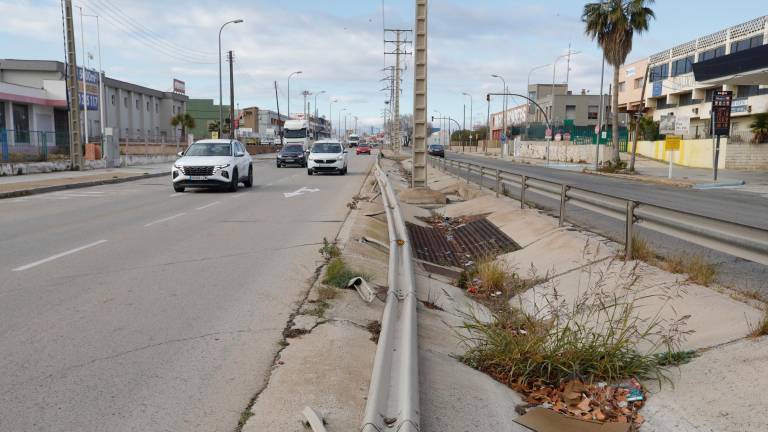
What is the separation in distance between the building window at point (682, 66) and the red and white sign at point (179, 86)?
60.2m

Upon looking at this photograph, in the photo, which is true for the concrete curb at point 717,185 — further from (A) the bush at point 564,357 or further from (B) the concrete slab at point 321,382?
(B) the concrete slab at point 321,382

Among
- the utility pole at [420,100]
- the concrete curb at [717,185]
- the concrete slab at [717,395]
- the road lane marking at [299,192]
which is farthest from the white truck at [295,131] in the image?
the concrete slab at [717,395]

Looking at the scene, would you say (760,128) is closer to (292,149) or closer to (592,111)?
(292,149)

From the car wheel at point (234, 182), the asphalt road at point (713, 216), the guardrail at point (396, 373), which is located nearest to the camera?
the guardrail at point (396, 373)

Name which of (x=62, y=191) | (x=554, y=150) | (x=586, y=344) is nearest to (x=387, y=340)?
(x=586, y=344)

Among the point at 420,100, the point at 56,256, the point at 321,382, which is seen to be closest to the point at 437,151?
the point at 420,100

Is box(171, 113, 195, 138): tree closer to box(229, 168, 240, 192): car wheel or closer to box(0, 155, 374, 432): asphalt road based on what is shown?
box(229, 168, 240, 192): car wheel

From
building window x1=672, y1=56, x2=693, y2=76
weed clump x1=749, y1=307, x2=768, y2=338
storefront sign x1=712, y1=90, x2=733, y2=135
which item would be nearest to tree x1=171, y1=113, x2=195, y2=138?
building window x1=672, y1=56, x2=693, y2=76

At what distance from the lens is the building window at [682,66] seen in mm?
64881

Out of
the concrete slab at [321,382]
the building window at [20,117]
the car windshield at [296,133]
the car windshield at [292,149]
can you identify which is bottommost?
the concrete slab at [321,382]

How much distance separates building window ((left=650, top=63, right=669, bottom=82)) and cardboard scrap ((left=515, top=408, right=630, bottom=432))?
2916 inches

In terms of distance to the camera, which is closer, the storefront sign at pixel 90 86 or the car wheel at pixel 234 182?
the car wheel at pixel 234 182

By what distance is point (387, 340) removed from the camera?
4.75m

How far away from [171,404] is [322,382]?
0.99 m
